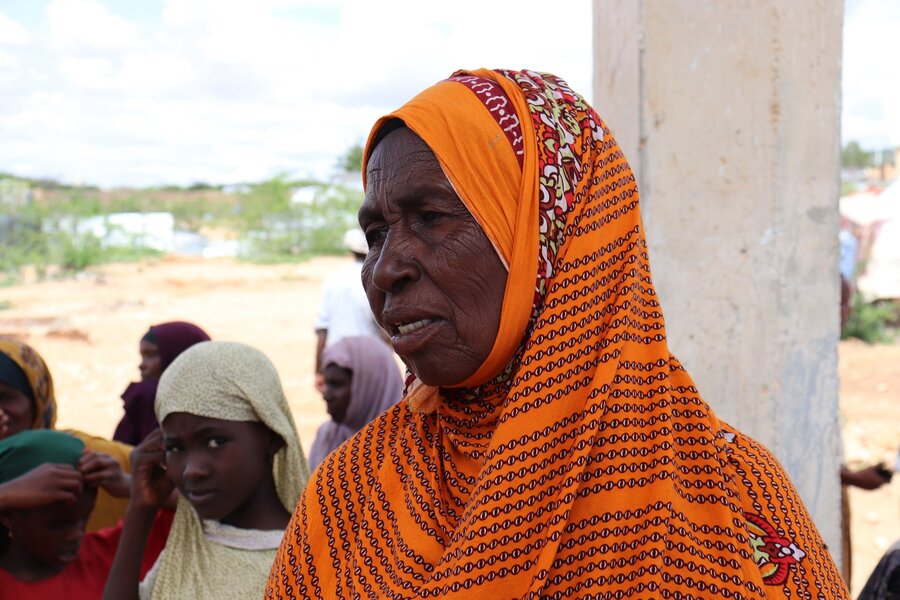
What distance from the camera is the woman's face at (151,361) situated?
477cm

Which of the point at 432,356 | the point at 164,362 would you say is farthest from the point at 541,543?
the point at 164,362

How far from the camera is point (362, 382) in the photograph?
4.93 meters

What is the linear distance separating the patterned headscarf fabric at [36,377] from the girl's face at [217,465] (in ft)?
4.70

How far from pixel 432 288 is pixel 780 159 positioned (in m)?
2.44

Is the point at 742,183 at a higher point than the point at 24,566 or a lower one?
higher

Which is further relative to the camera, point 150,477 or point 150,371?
point 150,371

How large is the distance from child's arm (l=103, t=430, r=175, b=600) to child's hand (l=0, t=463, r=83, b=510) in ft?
0.79

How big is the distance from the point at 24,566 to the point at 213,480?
810 millimetres

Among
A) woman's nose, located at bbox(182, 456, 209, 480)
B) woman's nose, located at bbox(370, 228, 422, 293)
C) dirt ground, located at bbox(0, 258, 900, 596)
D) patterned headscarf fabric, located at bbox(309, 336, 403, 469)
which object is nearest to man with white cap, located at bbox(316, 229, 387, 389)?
patterned headscarf fabric, located at bbox(309, 336, 403, 469)

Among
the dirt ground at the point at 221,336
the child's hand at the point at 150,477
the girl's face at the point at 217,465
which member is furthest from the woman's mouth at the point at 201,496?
the dirt ground at the point at 221,336

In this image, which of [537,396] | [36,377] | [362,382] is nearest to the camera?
[537,396]

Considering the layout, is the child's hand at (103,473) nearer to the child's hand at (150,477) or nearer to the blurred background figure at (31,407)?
the child's hand at (150,477)

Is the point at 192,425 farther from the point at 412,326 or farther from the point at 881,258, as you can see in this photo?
the point at 881,258

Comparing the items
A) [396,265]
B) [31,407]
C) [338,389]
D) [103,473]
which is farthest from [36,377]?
[396,265]
